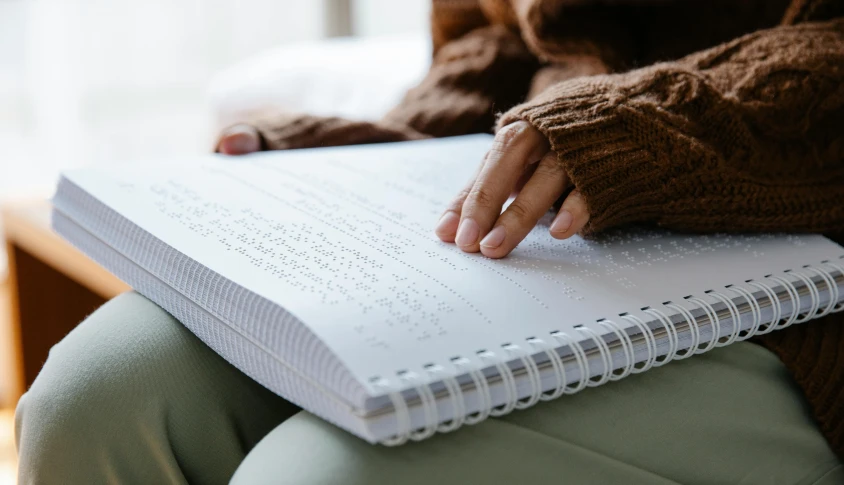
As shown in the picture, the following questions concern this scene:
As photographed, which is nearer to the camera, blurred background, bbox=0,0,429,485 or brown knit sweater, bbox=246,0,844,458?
brown knit sweater, bbox=246,0,844,458

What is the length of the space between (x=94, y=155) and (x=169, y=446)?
5.57 ft

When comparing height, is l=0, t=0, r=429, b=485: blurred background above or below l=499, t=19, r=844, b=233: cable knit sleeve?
below

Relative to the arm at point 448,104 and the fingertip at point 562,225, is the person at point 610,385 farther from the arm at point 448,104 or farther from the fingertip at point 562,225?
the arm at point 448,104

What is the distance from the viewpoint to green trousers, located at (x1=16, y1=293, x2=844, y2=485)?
1.10ft

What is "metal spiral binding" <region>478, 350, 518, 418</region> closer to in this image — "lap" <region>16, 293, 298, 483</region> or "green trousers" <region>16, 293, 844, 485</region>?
"green trousers" <region>16, 293, 844, 485</region>

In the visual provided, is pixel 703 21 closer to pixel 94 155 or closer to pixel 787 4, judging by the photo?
pixel 787 4

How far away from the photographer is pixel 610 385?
371 millimetres

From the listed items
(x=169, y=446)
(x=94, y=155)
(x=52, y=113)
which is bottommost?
(x=94, y=155)

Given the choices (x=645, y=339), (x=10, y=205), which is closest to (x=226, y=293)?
(x=645, y=339)

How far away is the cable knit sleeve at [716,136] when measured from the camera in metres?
0.43

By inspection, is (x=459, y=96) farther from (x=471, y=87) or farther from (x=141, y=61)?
(x=141, y=61)

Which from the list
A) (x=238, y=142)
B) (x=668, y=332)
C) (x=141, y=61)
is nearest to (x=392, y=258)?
(x=668, y=332)

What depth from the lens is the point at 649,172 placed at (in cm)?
43

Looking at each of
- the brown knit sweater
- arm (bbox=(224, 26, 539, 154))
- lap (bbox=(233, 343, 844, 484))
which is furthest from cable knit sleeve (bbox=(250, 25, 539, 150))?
lap (bbox=(233, 343, 844, 484))
